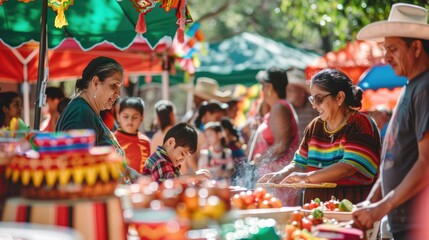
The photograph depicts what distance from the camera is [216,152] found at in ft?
35.0

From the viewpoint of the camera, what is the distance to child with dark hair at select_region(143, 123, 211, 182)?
547 cm

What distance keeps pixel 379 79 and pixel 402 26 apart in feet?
32.4

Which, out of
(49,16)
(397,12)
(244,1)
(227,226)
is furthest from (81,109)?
(244,1)

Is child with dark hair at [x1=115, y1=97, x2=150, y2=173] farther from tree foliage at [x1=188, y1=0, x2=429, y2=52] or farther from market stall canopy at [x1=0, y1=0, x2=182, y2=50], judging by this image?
tree foliage at [x1=188, y1=0, x2=429, y2=52]

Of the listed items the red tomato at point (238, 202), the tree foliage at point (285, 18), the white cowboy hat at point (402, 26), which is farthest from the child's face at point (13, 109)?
the tree foliage at point (285, 18)

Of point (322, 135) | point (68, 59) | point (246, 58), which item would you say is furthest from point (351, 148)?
point (246, 58)

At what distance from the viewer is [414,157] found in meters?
3.81

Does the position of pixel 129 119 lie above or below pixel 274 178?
above

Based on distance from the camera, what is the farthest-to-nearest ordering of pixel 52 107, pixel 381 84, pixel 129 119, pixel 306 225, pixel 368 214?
pixel 381 84, pixel 52 107, pixel 129 119, pixel 306 225, pixel 368 214

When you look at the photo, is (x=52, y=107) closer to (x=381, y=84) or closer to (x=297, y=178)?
(x=297, y=178)

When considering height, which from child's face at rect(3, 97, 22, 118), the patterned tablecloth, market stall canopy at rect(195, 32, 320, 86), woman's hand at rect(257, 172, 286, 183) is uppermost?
market stall canopy at rect(195, 32, 320, 86)

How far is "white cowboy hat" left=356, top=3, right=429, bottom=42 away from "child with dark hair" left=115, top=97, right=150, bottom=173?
3.95m

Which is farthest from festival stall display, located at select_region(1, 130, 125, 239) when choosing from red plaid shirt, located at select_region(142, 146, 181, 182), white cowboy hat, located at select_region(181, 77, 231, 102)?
white cowboy hat, located at select_region(181, 77, 231, 102)

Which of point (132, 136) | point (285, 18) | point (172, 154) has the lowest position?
point (132, 136)
